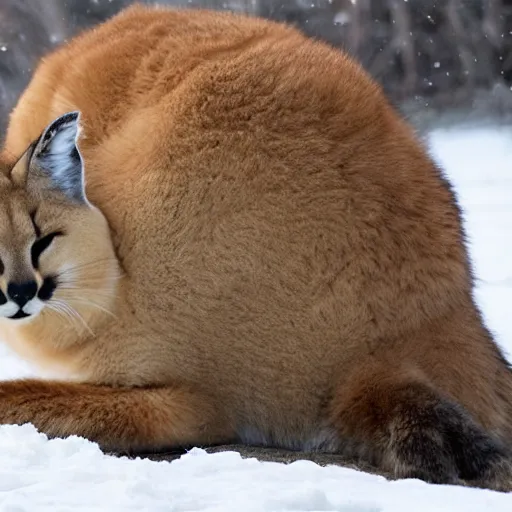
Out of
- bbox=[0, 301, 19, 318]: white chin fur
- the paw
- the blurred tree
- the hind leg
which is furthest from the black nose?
the blurred tree

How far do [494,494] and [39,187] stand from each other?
6.82 ft

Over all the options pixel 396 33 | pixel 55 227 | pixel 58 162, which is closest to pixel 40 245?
pixel 55 227

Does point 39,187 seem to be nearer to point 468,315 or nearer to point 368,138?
point 368,138

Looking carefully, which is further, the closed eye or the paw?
the closed eye

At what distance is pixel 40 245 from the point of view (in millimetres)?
4293

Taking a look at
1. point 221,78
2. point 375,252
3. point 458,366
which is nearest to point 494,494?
point 458,366

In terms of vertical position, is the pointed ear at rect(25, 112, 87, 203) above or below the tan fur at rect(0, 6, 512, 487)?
above

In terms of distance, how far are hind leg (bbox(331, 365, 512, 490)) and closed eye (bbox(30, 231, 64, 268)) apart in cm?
124

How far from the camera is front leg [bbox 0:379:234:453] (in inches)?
163

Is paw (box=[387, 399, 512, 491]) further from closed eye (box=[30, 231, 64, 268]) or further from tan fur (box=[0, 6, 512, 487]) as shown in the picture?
closed eye (box=[30, 231, 64, 268])

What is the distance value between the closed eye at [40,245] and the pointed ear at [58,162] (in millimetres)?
194

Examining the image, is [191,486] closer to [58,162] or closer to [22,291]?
[22,291]

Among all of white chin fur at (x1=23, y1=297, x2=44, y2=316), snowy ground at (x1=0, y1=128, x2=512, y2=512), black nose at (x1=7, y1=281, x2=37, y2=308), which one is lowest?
snowy ground at (x1=0, y1=128, x2=512, y2=512)

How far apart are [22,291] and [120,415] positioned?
1.91ft
